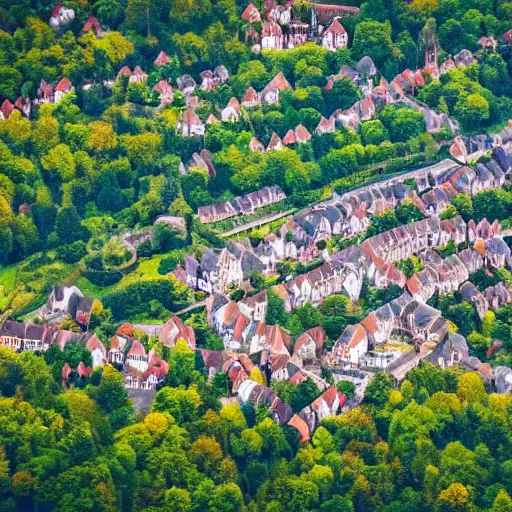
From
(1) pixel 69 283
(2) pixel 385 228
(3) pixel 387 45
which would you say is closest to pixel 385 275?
(2) pixel 385 228

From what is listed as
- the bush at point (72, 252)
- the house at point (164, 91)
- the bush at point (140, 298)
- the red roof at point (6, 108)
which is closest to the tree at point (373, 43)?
the house at point (164, 91)

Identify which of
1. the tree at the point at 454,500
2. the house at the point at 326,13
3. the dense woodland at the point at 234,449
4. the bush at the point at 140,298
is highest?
the house at the point at 326,13

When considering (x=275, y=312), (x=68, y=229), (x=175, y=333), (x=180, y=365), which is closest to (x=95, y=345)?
(x=175, y=333)

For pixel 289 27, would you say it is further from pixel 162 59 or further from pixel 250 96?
pixel 250 96

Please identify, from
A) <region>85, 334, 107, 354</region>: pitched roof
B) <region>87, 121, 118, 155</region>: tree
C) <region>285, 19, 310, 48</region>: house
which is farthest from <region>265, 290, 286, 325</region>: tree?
<region>285, 19, 310, 48</region>: house

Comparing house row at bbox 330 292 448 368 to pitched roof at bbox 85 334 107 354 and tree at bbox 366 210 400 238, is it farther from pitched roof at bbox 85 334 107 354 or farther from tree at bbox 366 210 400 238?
pitched roof at bbox 85 334 107 354

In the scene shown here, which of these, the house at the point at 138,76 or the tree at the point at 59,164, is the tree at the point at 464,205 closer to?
the house at the point at 138,76
